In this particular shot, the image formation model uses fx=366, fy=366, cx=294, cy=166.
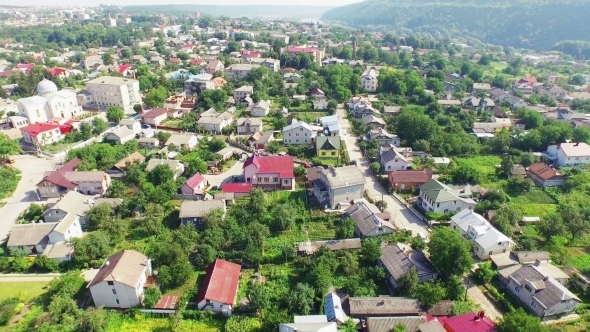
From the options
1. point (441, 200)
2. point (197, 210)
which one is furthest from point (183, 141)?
point (441, 200)

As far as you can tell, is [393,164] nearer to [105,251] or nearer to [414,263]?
[414,263]

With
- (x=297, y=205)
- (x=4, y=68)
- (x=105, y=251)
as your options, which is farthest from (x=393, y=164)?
(x=4, y=68)

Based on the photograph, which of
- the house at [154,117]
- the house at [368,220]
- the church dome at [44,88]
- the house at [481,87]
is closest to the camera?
the house at [368,220]

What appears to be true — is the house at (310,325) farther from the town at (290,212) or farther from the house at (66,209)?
the house at (66,209)

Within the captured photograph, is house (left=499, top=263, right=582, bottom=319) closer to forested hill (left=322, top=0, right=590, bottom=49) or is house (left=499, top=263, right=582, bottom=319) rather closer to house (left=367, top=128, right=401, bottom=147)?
house (left=367, top=128, right=401, bottom=147)

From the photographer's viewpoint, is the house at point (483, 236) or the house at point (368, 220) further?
the house at point (368, 220)

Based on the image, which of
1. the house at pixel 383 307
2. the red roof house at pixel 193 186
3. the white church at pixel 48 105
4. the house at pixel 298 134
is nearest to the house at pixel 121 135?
the white church at pixel 48 105

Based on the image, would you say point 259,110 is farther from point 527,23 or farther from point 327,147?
point 527,23
